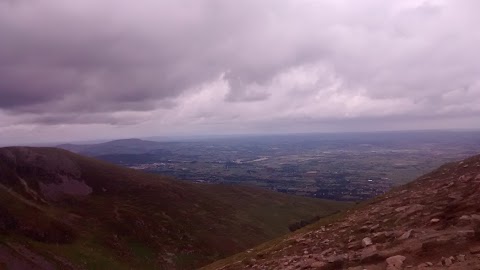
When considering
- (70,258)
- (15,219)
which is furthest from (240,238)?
(15,219)

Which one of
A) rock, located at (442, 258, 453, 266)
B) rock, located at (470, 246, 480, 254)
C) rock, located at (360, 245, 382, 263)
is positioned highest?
rock, located at (470, 246, 480, 254)

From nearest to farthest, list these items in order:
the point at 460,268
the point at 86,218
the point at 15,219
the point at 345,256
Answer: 1. the point at 460,268
2. the point at 345,256
3. the point at 15,219
4. the point at 86,218

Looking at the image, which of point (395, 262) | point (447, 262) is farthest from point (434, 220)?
point (447, 262)

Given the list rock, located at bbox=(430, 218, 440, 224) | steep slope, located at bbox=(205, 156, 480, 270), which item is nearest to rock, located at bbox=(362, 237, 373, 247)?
steep slope, located at bbox=(205, 156, 480, 270)

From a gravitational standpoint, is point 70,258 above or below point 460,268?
below

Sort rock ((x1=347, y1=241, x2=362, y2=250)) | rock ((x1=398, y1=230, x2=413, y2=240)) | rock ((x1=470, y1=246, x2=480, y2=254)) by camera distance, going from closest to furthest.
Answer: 1. rock ((x1=470, y1=246, x2=480, y2=254))
2. rock ((x1=398, y1=230, x2=413, y2=240))
3. rock ((x1=347, y1=241, x2=362, y2=250))

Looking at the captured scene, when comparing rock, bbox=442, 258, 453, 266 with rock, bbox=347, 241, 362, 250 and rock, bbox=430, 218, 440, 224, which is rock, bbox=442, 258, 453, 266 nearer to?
rock, bbox=430, 218, 440, 224

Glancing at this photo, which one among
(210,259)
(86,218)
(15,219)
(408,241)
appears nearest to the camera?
(408,241)

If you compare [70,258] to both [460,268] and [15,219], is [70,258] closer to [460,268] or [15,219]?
[15,219]

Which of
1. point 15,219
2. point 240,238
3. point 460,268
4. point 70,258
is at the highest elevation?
point 460,268
